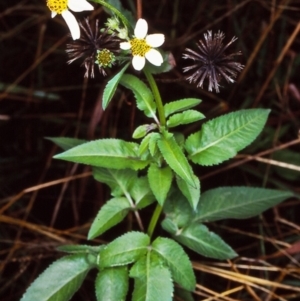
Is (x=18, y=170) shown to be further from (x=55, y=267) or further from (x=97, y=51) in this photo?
(x=97, y=51)

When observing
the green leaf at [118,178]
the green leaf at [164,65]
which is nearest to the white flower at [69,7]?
the green leaf at [164,65]

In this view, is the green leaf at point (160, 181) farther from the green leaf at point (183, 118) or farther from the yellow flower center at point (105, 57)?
the yellow flower center at point (105, 57)

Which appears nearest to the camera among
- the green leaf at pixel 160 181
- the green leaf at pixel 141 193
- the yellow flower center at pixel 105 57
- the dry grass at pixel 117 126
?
the yellow flower center at pixel 105 57

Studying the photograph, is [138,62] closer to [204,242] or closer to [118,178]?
[118,178]

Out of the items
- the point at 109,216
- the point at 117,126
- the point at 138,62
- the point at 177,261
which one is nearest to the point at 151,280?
the point at 177,261

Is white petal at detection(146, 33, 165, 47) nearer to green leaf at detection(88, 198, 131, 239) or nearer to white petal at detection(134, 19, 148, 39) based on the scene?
white petal at detection(134, 19, 148, 39)

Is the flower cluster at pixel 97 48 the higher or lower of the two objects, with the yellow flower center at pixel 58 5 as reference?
lower

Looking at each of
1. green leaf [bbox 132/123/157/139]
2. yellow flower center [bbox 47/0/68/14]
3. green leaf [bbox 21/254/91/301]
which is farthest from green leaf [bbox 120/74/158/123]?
green leaf [bbox 21/254/91/301]

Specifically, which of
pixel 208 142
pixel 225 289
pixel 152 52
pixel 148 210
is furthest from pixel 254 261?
pixel 152 52
